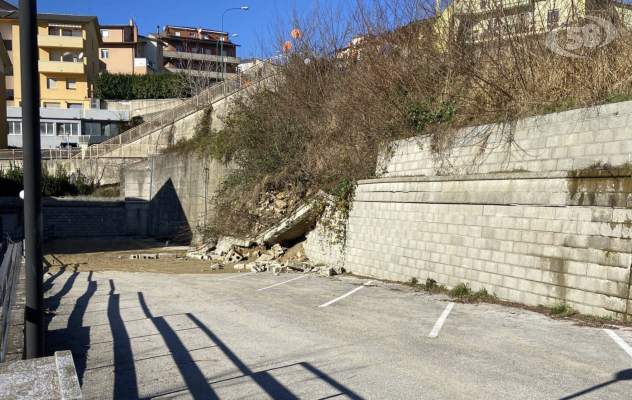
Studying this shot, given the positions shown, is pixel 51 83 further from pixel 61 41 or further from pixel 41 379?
pixel 41 379

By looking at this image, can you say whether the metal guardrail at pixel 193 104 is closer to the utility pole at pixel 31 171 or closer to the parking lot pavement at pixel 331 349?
the parking lot pavement at pixel 331 349

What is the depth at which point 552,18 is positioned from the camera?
1270cm

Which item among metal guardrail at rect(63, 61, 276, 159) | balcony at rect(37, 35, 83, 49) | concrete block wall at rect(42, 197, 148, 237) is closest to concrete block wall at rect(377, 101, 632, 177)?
metal guardrail at rect(63, 61, 276, 159)

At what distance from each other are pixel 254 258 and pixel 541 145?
12207mm

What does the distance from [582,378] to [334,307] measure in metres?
5.58

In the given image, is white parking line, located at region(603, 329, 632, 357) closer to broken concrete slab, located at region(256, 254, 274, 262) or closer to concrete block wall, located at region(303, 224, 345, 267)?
concrete block wall, located at region(303, 224, 345, 267)

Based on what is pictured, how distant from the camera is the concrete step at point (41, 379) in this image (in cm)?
241

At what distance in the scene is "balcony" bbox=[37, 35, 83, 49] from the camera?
189 feet

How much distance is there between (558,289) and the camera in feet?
30.6

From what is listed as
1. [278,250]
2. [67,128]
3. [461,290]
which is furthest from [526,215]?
[67,128]

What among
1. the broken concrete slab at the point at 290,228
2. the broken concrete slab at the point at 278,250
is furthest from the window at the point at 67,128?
the broken concrete slab at the point at 278,250

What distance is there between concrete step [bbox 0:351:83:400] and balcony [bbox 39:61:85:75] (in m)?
63.1

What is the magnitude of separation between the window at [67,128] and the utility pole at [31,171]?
5542 centimetres

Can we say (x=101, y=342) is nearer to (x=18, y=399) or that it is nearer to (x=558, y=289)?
(x=18, y=399)
